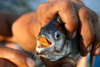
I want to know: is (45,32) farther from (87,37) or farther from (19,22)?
(19,22)

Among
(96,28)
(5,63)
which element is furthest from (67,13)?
(5,63)

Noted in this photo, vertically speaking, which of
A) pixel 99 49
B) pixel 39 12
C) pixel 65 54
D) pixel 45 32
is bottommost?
pixel 99 49

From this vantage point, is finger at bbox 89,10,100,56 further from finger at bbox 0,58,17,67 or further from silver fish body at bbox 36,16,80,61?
finger at bbox 0,58,17,67

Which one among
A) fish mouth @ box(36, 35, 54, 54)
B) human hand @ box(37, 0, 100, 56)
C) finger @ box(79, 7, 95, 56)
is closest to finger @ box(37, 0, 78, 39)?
human hand @ box(37, 0, 100, 56)

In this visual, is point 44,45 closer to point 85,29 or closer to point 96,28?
point 85,29

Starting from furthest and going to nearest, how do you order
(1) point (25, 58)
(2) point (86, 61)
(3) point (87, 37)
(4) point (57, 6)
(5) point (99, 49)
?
(2) point (86, 61) → (5) point (99, 49) → (3) point (87, 37) → (4) point (57, 6) → (1) point (25, 58)

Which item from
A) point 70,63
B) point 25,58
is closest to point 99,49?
point 70,63

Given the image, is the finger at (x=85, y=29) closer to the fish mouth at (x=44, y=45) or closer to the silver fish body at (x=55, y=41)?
the silver fish body at (x=55, y=41)
